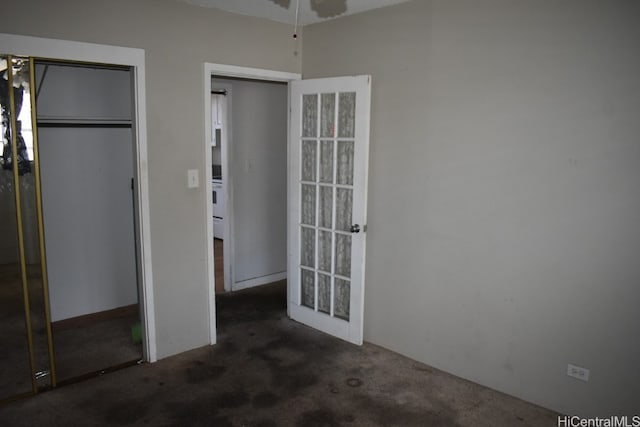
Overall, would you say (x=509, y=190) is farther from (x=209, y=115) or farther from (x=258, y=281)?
(x=258, y=281)

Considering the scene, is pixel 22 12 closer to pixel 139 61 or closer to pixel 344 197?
pixel 139 61

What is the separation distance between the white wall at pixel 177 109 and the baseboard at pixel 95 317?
100 centimetres

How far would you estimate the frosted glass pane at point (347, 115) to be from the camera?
11.7ft

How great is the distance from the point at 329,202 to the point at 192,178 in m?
1.09

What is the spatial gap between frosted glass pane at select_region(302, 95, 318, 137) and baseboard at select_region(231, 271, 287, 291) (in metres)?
1.95

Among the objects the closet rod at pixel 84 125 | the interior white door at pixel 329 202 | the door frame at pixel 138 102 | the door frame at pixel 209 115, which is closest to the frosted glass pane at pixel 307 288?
the interior white door at pixel 329 202

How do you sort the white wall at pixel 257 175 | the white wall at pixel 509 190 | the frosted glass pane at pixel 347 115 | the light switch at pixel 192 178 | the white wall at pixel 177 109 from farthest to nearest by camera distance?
the white wall at pixel 257 175, the frosted glass pane at pixel 347 115, the light switch at pixel 192 178, the white wall at pixel 177 109, the white wall at pixel 509 190

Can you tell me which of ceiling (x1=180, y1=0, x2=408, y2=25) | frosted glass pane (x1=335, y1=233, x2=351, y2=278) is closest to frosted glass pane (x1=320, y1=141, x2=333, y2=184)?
frosted glass pane (x1=335, y1=233, x2=351, y2=278)

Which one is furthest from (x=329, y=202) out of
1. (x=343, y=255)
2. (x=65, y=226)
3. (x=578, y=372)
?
(x=65, y=226)

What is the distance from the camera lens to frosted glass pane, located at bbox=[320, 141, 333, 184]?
377cm

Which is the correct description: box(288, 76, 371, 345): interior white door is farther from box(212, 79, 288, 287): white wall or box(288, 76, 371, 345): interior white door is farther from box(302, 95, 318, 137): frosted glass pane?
box(212, 79, 288, 287): white wall

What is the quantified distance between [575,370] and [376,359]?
52.6 inches

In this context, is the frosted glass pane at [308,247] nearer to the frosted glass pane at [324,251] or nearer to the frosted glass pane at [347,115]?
the frosted glass pane at [324,251]

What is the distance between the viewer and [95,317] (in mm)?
4125
